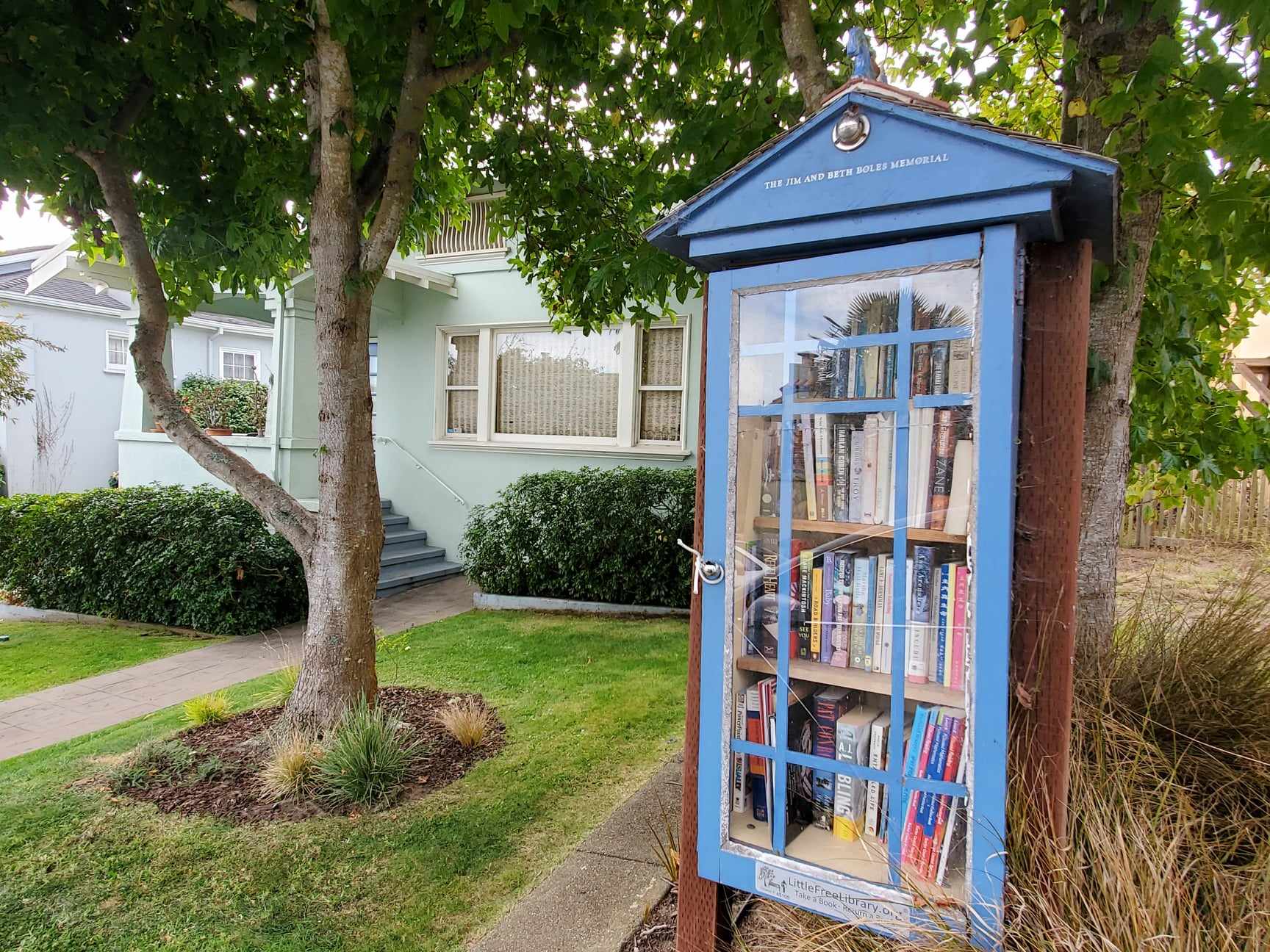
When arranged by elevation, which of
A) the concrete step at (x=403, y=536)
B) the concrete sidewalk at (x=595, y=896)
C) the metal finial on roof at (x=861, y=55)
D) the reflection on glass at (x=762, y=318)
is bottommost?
the concrete sidewalk at (x=595, y=896)

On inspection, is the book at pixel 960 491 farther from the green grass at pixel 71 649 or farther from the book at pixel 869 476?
the green grass at pixel 71 649

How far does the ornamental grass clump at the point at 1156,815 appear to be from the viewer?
5.71 feet

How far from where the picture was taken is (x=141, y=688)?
5938mm

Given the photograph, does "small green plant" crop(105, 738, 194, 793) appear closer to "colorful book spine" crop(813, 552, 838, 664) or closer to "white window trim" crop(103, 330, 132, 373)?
"colorful book spine" crop(813, 552, 838, 664)

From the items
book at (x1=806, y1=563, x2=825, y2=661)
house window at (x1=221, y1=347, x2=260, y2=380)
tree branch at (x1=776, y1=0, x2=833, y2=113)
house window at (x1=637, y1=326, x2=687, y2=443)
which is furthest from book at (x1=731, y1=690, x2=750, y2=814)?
house window at (x1=221, y1=347, x2=260, y2=380)

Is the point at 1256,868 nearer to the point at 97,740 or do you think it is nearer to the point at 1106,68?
the point at 1106,68

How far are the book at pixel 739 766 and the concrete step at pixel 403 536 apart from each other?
8.30 metres

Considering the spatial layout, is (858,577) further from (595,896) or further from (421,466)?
(421,466)

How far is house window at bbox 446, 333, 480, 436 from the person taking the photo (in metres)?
10.7

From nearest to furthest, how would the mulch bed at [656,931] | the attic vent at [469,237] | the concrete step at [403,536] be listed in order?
1. the mulch bed at [656,931]
2. the concrete step at [403,536]
3. the attic vent at [469,237]

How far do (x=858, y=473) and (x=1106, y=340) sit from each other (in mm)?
1385

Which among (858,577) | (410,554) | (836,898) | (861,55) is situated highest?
(861,55)

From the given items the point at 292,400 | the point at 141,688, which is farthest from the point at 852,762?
the point at 292,400

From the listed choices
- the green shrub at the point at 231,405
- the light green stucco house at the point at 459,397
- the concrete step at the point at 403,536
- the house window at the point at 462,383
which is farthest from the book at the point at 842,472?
the green shrub at the point at 231,405
